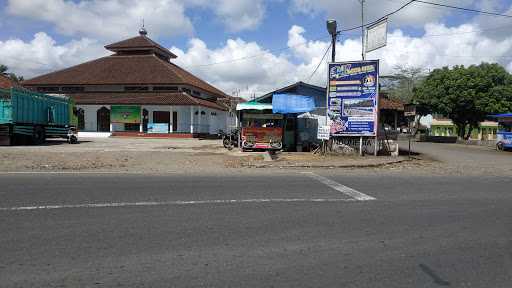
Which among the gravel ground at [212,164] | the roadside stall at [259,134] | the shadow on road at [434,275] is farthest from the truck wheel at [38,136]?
the shadow on road at [434,275]

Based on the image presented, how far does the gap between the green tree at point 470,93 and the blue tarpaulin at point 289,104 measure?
23.7 meters

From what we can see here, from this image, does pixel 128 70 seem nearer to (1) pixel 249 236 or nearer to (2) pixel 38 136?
(2) pixel 38 136

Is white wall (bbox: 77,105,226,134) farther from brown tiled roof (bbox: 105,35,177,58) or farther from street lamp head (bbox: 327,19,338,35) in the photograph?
street lamp head (bbox: 327,19,338,35)

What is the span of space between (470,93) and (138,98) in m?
28.7

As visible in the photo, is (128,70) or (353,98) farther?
(128,70)

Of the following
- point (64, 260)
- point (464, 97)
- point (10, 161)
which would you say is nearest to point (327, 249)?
point (64, 260)

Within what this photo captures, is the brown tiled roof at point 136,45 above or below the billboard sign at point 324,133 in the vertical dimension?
above

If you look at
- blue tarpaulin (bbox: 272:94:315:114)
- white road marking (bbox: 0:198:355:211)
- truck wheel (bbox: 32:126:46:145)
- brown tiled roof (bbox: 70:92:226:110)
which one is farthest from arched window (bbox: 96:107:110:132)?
white road marking (bbox: 0:198:355:211)

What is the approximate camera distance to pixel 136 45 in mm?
47812

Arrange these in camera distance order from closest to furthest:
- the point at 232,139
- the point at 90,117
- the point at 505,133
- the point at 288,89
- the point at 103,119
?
the point at 288,89, the point at 232,139, the point at 505,133, the point at 103,119, the point at 90,117

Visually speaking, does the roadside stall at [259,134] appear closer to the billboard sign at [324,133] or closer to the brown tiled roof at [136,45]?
the billboard sign at [324,133]

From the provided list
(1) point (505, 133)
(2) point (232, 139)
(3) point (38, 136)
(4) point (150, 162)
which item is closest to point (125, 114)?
(3) point (38, 136)

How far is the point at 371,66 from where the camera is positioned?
20.2m

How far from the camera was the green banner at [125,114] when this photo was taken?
139 ft
